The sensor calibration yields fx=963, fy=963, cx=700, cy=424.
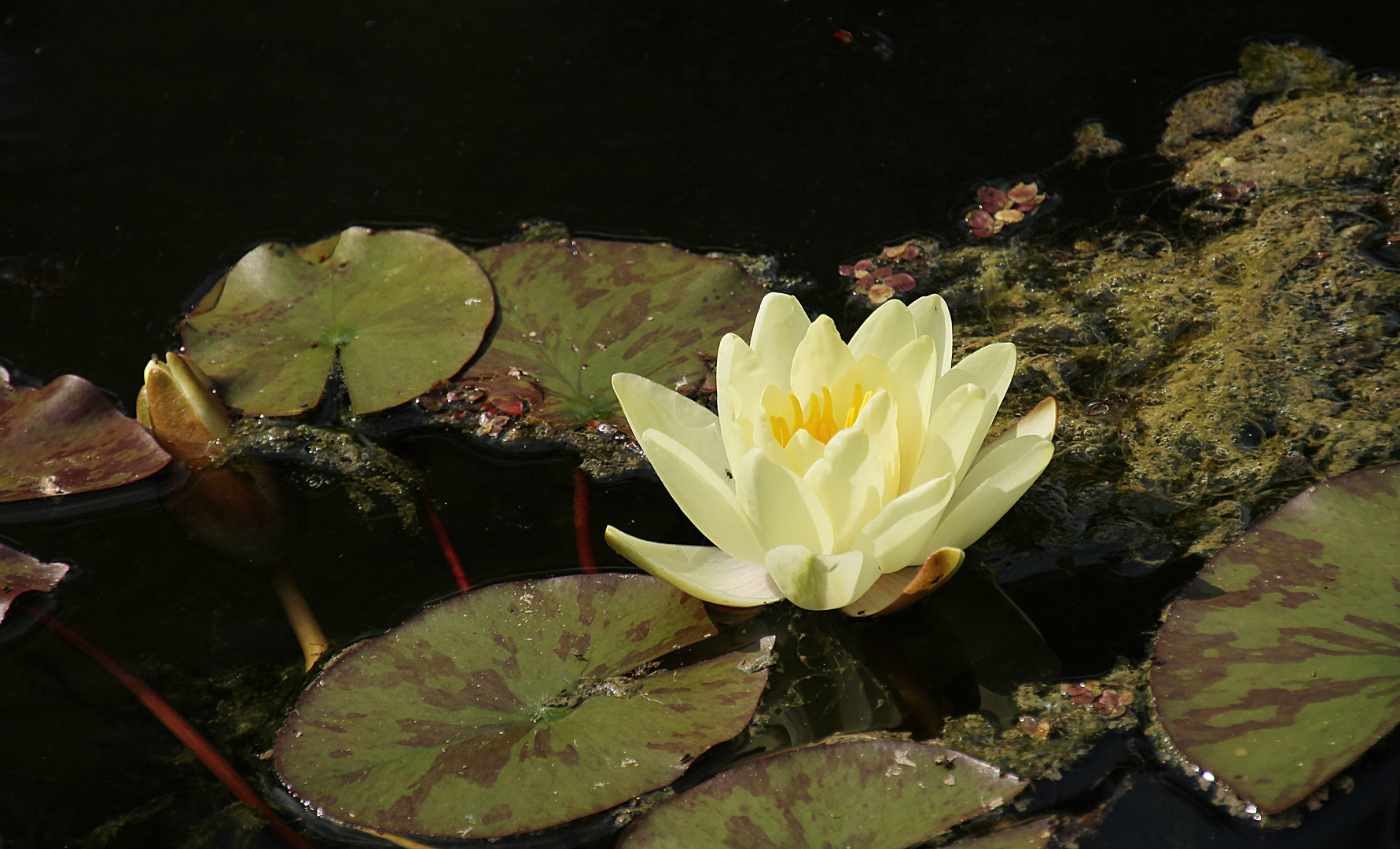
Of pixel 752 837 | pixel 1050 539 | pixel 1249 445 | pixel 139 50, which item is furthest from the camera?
pixel 139 50

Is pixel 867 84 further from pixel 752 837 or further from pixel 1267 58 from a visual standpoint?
pixel 752 837

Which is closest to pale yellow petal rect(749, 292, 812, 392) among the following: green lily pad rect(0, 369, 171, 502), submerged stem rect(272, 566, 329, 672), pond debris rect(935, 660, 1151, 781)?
pond debris rect(935, 660, 1151, 781)

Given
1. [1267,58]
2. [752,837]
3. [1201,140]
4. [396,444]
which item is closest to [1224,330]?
[1201,140]

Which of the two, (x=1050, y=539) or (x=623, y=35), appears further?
(x=623, y=35)

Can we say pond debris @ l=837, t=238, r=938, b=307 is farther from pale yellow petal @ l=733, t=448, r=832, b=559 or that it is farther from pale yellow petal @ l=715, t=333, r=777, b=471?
pale yellow petal @ l=733, t=448, r=832, b=559

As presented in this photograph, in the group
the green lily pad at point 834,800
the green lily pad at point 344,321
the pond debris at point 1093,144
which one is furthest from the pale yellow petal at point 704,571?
the pond debris at point 1093,144

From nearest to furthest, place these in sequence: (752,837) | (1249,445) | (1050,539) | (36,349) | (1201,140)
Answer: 1. (752,837)
2. (1050,539)
3. (1249,445)
4. (36,349)
5. (1201,140)

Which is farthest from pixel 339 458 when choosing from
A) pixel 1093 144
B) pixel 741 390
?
pixel 1093 144

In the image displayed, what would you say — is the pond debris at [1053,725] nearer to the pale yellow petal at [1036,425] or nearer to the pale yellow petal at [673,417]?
the pale yellow petal at [1036,425]
